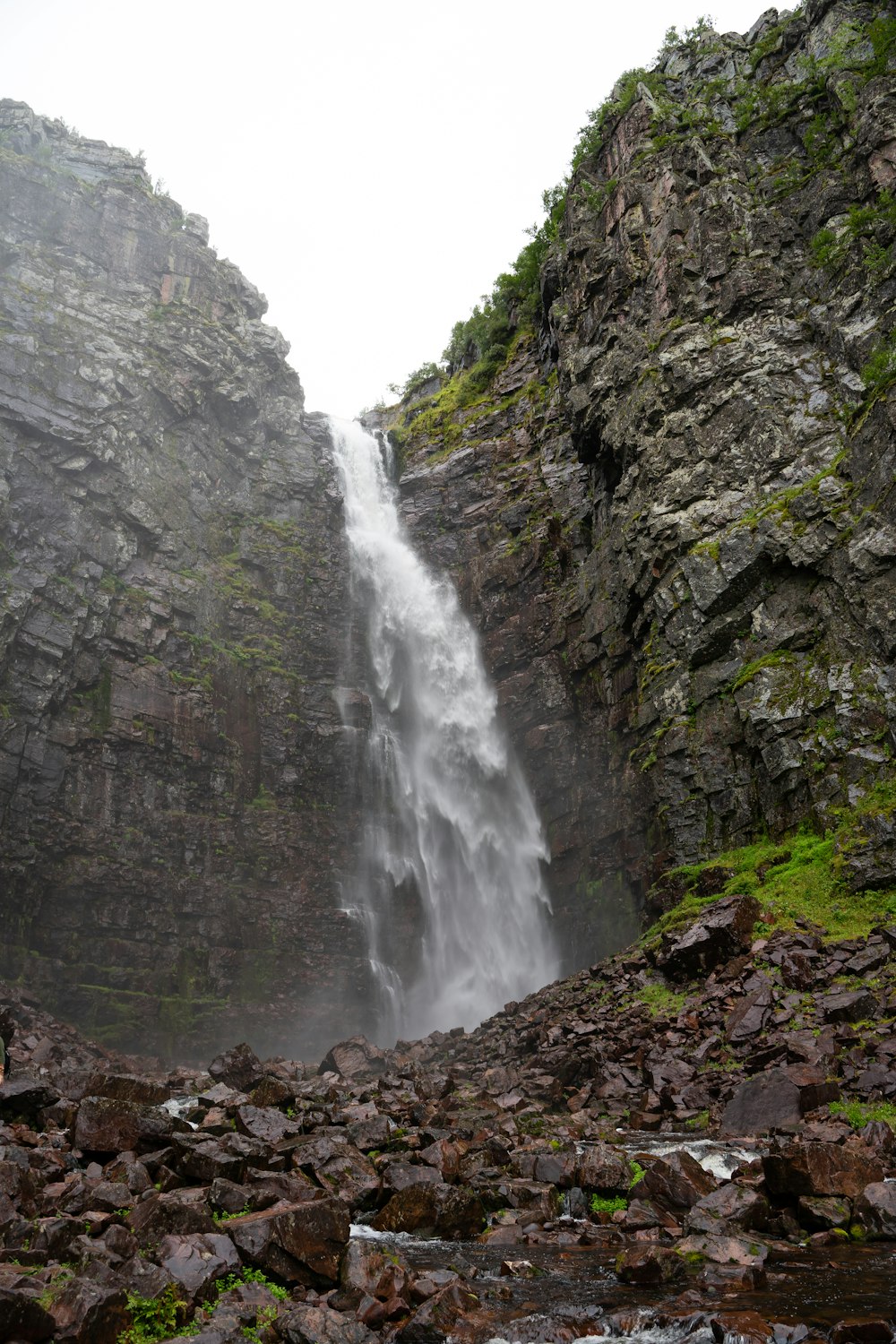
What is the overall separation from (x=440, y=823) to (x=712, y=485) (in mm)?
15788

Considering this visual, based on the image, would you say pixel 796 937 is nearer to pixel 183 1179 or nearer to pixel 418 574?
pixel 183 1179

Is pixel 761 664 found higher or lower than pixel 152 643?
lower

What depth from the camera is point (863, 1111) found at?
8938mm

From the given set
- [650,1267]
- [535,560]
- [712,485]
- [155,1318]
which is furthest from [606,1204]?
[535,560]

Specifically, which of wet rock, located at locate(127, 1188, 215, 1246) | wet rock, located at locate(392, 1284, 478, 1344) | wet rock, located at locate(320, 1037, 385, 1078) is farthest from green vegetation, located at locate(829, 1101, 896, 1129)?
wet rock, located at locate(320, 1037, 385, 1078)

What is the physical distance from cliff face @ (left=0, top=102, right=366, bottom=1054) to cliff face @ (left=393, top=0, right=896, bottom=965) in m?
8.79

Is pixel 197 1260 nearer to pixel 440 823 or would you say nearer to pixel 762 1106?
pixel 762 1106

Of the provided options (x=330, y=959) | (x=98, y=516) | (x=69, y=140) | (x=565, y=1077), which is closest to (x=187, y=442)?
(x=98, y=516)

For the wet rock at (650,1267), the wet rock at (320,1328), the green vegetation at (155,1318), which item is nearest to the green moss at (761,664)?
the wet rock at (650,1267)

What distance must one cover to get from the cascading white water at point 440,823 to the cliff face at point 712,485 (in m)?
1.47

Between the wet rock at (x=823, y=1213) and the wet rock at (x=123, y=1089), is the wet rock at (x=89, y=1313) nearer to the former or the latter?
the wet rock at (x=823, y=1213)

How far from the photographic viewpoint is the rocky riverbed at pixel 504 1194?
16.2 ft

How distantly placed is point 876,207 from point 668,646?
13.3 metres

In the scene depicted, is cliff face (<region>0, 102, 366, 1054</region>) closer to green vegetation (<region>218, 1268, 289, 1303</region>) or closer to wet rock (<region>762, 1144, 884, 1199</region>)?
green vegetation (<region>218, 1268, 289, 1303</region>)
